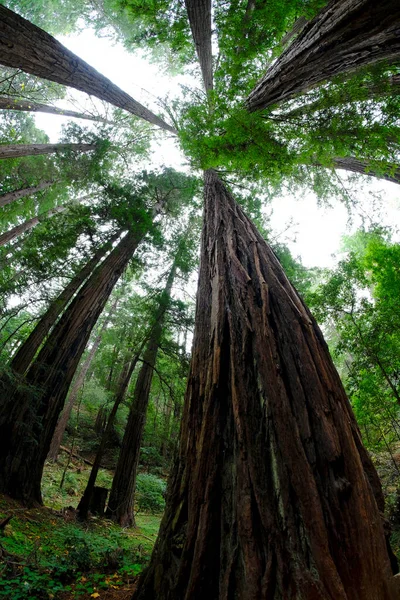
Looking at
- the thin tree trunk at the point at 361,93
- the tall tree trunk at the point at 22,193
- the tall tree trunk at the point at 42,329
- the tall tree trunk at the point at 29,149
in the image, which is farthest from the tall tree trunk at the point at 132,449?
the tall tree trunk at the point at 22,193

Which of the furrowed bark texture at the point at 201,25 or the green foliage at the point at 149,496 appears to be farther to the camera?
the green foliage at the point at 149,496

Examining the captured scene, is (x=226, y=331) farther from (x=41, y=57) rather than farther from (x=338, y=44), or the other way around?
(x=41, y=57)

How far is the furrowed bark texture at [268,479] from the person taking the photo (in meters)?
1.15

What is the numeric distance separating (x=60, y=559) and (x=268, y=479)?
307 cm

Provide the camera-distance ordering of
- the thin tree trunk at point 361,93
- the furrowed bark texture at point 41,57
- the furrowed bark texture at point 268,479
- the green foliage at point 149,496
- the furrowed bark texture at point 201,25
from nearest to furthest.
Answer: the furrowed bark texture at point 268,479 < the furrowed bark texture at point 41,57 < the thin tree trunk at point 361,93 < the furrowed bark texture at point 201,25 < the green foliage at point 149,496

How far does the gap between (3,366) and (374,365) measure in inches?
280

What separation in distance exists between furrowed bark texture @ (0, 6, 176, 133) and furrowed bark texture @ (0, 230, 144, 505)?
354 cm

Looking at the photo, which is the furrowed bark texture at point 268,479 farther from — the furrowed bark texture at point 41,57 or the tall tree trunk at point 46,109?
the tall tree trunk at point 46,109

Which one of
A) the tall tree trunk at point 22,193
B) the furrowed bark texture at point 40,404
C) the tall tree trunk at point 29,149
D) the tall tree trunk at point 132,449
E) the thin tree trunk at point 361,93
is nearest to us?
the thin tree trunk at point 361,93

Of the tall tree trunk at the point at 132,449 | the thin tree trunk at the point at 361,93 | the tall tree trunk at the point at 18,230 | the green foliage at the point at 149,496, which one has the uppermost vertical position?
the tall tree trunk at the point at 18,230

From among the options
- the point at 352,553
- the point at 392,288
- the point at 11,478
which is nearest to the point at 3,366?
the point at 11,478

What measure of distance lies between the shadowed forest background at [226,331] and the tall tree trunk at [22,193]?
101 mm

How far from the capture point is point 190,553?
4.78 feet

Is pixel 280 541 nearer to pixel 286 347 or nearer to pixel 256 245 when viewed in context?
pixel 286 347
